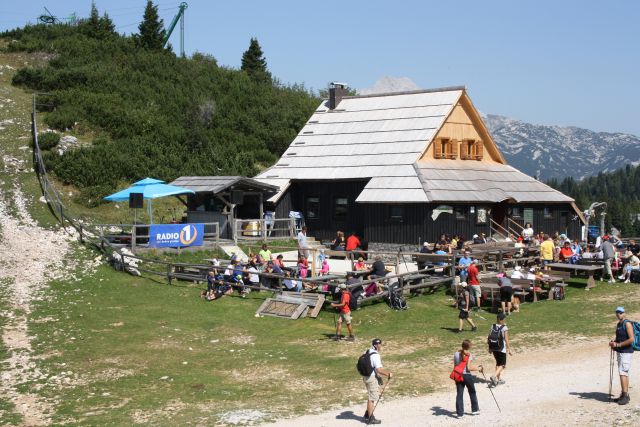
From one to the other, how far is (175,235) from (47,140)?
2014cm

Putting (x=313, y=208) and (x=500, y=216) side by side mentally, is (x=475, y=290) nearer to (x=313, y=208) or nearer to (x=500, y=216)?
(x=500, y=216)

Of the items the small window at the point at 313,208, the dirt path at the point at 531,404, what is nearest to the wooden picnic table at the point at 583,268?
the dirt path at the point at 531,404

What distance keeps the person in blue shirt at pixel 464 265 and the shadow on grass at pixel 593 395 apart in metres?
12.0

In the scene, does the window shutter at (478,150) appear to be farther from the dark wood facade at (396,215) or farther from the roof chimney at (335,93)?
the roof chimney at (335,93)

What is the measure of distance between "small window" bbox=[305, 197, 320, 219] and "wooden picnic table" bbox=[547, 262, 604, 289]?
50.3 ft

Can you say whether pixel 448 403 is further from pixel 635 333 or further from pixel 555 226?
pixel 555 226

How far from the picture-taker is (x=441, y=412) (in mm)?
16047

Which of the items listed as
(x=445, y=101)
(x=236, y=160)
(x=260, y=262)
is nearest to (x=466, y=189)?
(x=445, y=101)

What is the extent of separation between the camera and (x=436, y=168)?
41062 millimetres

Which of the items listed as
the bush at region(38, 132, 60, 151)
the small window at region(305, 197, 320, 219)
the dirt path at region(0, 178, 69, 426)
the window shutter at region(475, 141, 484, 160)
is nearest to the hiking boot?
the dirt path at region(0, 178, 69, 426)

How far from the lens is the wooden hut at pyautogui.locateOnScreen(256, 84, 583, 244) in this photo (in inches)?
1521

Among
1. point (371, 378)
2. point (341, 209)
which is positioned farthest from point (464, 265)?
point (371, 378)

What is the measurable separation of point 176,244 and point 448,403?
19949 mm

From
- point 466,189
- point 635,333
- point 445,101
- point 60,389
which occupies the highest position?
point 445,101
